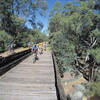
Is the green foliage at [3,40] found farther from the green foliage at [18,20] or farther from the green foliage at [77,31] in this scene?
the green foliage at [77,31]

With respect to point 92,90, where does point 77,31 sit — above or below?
above

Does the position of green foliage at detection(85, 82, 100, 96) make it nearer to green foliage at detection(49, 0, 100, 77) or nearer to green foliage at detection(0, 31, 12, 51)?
green foliage at detection(49, 0, 100, 77)

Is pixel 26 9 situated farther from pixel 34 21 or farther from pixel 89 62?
pixel 89 62

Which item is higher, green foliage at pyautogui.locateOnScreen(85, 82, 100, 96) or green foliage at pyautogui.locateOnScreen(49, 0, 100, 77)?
green foliage at pyautogui.locateOnScreen(49, 0, 100, 77)

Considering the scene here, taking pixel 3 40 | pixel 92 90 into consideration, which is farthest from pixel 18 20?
pixel 92 90

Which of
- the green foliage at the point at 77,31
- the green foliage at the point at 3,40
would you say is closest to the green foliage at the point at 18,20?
the green foliage at the point at 3,40

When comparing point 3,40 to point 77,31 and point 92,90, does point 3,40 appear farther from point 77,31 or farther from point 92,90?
→ point 92,90

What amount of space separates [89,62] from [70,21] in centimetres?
983

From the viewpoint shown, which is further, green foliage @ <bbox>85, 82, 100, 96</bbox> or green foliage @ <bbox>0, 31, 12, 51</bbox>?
green foliage @ <bbox>0, 31, 12, 51</bbox>

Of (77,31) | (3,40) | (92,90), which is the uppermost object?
(77,31)

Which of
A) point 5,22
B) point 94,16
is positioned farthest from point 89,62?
point 5,22

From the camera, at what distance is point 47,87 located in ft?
11.4

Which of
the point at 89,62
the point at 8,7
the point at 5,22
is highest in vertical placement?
the point at 8,7

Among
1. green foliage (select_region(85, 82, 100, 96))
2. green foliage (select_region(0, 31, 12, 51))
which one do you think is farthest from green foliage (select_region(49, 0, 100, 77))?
green foliage (select_region(0, 31, 12, 51))
